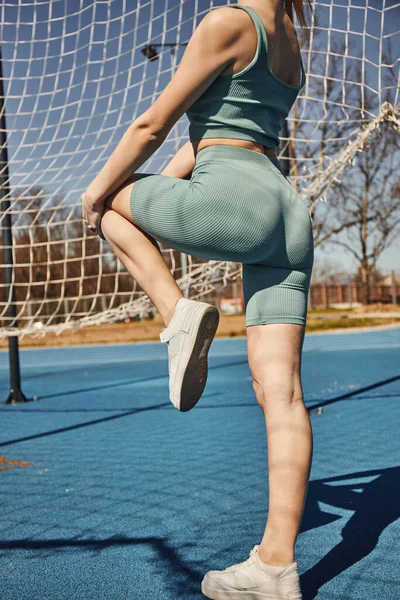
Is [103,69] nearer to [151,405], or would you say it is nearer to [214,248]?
[151,405]

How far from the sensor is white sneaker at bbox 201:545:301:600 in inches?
70.2

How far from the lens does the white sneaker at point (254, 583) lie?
5.85ft

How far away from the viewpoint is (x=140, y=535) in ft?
8.24

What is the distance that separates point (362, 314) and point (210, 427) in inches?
768

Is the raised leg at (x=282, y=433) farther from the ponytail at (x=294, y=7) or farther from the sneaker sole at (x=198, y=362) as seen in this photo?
the ponytail at (x=294, y=7)

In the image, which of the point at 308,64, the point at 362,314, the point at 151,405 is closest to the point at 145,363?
the point at 151,405

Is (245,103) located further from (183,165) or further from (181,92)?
(183,165)

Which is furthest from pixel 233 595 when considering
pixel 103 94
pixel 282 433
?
pixel 103 94

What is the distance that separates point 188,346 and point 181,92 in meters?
0.64

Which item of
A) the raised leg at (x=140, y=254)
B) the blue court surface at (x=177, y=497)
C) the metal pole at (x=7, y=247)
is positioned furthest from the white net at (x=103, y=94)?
the raised leg at (x=140, y=254)

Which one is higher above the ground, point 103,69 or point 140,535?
point 103,69

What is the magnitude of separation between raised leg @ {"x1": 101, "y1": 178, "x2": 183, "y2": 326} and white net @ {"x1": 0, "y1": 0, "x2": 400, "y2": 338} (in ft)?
7.06

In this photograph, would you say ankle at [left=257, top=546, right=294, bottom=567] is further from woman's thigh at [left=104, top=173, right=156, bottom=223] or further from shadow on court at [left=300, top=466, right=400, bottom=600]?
woman's thigh at [left=104, top=173, right=156, bottom=223]

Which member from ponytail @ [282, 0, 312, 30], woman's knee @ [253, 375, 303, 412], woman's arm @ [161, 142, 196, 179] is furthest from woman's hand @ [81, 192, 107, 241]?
ponytail @ [282, 0, 312, 30]
